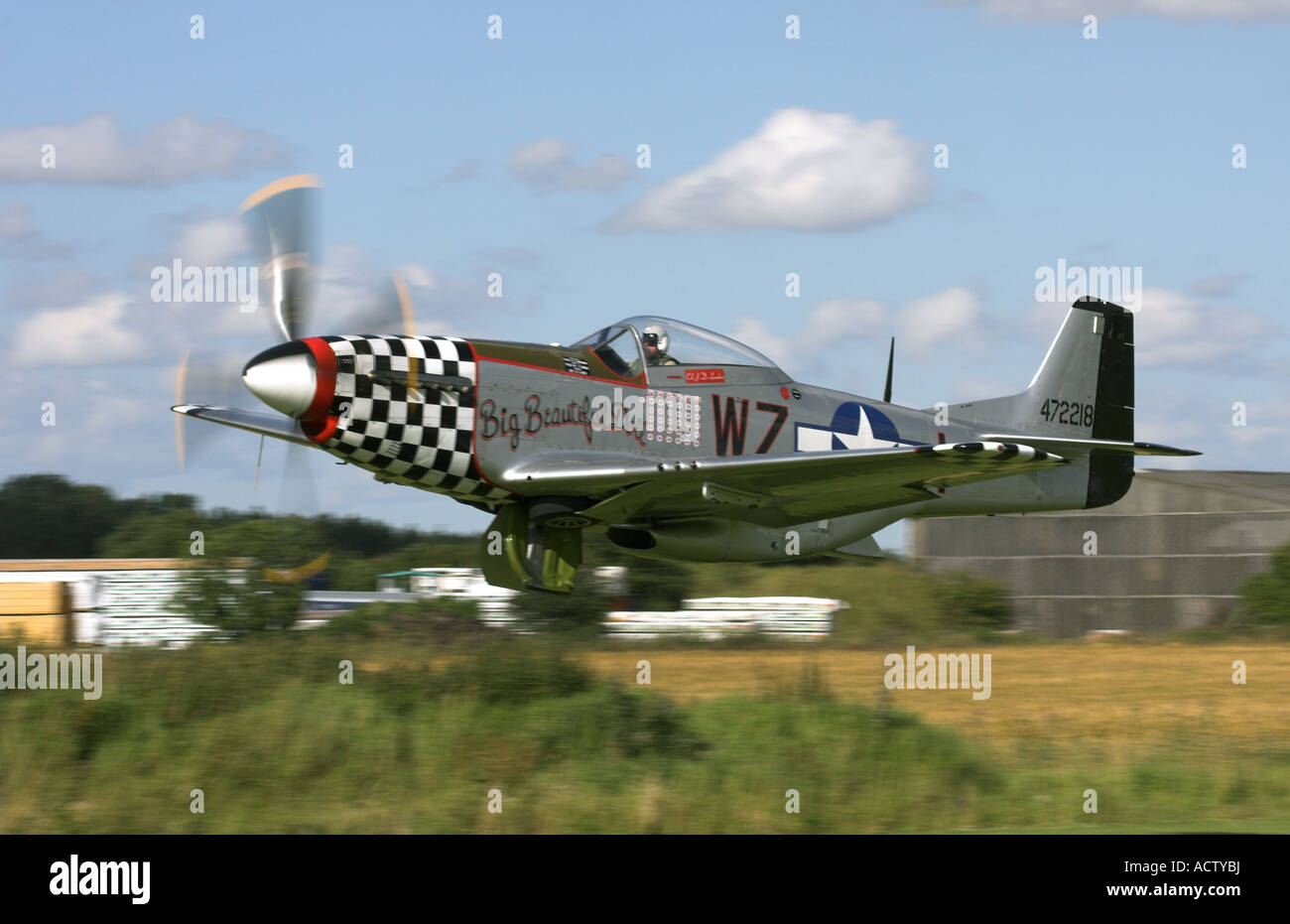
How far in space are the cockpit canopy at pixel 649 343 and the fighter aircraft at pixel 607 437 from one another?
13 millimetres

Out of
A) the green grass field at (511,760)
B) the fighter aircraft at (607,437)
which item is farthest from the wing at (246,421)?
the green grass field at (511,760)

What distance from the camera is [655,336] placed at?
39.7 ft

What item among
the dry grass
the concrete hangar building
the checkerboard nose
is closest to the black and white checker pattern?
the checkerboard nose

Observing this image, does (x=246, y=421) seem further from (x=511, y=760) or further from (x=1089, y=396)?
(x=1089, y=396)

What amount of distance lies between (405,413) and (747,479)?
304cm

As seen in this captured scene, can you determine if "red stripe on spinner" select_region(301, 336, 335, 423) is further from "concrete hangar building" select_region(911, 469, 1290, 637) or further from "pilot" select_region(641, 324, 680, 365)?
"concrete hangar building" select_region(911, 469, 1290, 637)

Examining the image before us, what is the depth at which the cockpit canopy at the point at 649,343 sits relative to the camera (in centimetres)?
1205

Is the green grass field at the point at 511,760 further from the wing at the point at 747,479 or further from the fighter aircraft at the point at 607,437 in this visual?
the wing at the point at 747,479

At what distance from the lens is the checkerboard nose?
10.5 m

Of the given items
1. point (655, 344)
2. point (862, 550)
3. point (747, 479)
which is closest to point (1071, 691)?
point (862, 550)
